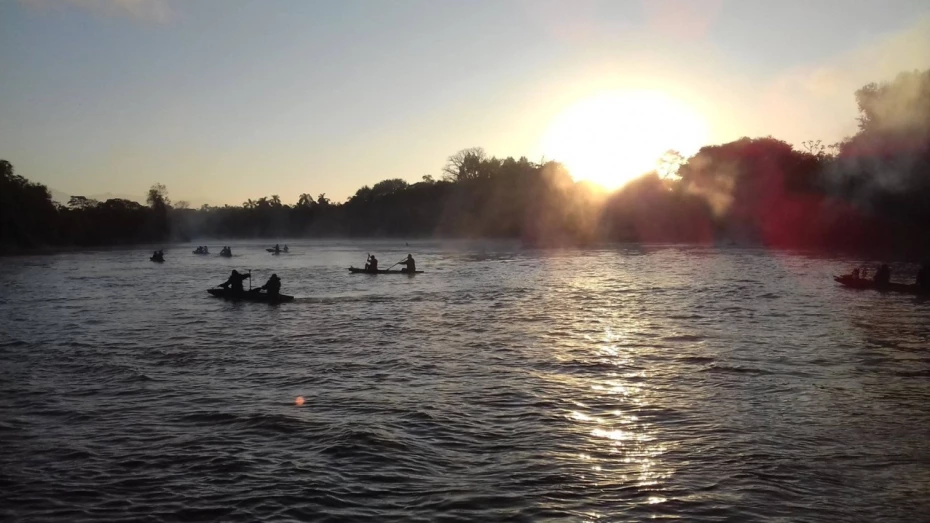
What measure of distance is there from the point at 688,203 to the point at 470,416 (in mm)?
103930

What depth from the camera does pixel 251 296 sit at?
109 ft

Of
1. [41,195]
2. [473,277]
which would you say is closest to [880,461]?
[473,277]

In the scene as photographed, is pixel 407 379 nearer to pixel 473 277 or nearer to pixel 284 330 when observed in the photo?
pixel 284 330

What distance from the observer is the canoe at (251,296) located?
32656mm

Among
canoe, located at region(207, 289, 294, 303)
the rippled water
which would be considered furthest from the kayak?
canoe, located at region(207, 289, 294, 303)

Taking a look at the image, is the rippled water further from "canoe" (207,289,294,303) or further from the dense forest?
the dense forest

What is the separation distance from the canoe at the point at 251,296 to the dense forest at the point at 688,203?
53620 mm

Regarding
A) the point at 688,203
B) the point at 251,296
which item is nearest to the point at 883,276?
the point at 251,296

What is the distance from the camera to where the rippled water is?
9.10 m

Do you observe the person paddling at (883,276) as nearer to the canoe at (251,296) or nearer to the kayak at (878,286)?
the kayak at (878,286)

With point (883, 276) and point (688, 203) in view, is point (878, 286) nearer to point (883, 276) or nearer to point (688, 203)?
point (883, 276)

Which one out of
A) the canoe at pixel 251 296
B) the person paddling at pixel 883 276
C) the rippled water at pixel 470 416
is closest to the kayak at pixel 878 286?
the person paddling at pixel 883 276

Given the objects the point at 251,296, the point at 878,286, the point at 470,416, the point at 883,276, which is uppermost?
the point at 883,276

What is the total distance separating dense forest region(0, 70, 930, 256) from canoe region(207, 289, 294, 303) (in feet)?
176
